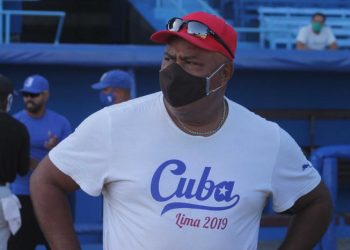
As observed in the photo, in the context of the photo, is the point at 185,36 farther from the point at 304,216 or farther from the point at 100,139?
the point at 304,216

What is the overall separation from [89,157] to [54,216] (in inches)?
7.8

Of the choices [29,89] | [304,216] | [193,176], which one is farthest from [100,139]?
[29,89]

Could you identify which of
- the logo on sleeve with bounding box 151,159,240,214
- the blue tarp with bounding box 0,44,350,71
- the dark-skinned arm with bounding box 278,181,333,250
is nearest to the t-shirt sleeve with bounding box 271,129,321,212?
the dark-skinned arm with bounding box 278,181,333,250

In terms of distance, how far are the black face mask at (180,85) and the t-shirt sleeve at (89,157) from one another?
202 millimetres

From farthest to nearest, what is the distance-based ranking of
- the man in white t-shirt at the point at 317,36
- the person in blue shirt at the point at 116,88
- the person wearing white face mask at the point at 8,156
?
the man in white t-shirt at the point at 317,36 < the person in blue shirt at the point at 116,88 < the person wearing white face mask at the point at 8,156

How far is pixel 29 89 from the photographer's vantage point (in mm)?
6246

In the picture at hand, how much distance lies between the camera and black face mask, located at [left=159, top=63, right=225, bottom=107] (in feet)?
7.61

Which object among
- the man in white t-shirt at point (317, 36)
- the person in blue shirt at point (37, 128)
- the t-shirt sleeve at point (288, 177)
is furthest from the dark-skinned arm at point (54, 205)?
the man in white t-shirt at point (317, 36)

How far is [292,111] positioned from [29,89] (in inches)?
135

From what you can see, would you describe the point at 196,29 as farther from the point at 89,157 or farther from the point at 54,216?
the point at 54,216

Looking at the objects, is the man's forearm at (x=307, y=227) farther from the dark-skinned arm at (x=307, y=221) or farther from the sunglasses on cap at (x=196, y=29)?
the sunglasses on cap at (x=196, y=29)

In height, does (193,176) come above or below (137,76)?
above

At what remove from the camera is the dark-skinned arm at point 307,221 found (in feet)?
8.45

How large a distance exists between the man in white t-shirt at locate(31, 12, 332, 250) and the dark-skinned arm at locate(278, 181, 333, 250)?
18cm
